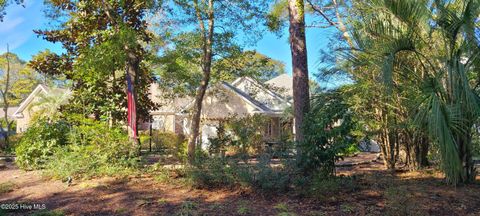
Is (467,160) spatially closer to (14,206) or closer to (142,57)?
(14,206)

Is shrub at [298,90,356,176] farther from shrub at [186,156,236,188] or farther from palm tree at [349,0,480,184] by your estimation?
shrub at [186,156,236,188]

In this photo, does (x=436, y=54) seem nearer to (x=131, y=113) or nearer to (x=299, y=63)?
(x=299, y=63)

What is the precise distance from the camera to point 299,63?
8125 mm

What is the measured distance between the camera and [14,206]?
19.5 ft

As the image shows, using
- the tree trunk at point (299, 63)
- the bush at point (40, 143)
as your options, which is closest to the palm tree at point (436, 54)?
the tree trunk at point (299, 63)

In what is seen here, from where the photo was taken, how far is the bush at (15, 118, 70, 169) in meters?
9.83

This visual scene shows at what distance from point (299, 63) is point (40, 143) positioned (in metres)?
7.24

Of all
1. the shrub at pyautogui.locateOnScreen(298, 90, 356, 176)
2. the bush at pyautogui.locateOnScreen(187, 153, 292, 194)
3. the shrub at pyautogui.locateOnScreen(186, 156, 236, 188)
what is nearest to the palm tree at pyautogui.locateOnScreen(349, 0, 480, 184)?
the shrub at pyautogui.locateOnScreen(298, 90, 356, 176)

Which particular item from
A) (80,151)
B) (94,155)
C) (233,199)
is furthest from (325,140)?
(80,151)

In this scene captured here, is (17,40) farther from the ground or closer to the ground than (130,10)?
farther from the ground

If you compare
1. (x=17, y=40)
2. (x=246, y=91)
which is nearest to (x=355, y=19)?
(x=246, y=91)

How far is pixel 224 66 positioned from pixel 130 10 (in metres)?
3.74

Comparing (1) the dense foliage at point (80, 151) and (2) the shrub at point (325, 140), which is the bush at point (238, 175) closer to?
(2) the shrub at point (325, 140)

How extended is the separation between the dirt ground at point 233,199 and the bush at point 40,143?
214cm
